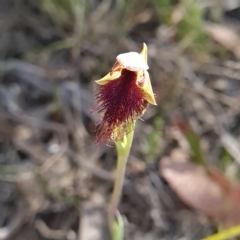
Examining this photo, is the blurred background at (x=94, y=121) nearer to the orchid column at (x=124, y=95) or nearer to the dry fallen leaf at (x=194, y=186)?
the dry fallen leaf at (x=194, y=186)

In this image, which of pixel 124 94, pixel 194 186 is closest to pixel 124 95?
pixel 124 94

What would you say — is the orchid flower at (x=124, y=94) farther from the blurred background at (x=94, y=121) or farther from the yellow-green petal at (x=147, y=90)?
the blurred background at (x=94, y=121)

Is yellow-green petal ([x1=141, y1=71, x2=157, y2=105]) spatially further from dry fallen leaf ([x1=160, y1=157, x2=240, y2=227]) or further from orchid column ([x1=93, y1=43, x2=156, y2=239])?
dry fallen leaf ([x1=160, y1=157, x2=240, y2=227])

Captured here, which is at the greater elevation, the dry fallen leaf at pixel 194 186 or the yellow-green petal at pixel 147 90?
the yellow-green petal at pixel 147 90

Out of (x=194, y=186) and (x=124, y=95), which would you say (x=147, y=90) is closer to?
(x=124, y=95)

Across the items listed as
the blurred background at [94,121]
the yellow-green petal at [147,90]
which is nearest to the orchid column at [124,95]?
the yellow-green petal at [147,90]

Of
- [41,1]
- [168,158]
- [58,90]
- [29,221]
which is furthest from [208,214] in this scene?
[41,1]

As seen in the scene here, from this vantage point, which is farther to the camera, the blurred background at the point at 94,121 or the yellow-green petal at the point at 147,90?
the blurred background at the point at 94,121

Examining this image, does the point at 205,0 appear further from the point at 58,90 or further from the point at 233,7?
the point at 58,90
